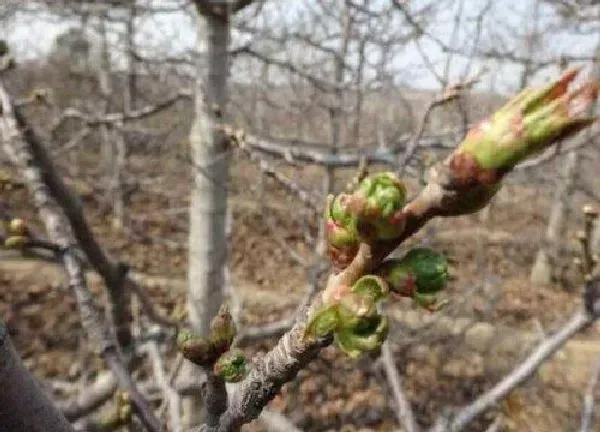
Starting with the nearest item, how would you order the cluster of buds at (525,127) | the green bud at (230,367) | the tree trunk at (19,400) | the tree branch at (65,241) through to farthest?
1. the cluster of buds at (525,127)
2. the tree trunk at (19,400)
3. the green bud at (230,367)
4. the tree branch at (65,241)

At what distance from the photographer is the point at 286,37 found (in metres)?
3.76

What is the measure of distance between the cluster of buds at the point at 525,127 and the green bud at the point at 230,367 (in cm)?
35

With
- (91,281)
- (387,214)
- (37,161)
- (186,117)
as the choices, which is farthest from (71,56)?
(387,214)

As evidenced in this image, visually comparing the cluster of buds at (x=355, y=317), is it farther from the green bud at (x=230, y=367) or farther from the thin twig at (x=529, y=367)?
the thin twig at (x=529, y=367)

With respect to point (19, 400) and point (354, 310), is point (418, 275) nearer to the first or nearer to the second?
point (354, 310)

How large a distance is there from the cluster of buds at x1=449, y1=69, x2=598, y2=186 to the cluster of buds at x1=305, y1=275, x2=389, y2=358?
14 centimetres

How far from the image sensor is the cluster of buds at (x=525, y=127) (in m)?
0.32

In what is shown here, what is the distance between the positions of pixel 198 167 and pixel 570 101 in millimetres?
2312

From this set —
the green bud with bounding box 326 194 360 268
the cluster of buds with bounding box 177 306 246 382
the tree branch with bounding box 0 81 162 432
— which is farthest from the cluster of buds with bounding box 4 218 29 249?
the green bud with bounding box 326 194 360 268

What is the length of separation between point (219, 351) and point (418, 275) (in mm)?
242

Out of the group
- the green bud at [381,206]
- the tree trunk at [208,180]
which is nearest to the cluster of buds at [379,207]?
the green bud at [381,206]

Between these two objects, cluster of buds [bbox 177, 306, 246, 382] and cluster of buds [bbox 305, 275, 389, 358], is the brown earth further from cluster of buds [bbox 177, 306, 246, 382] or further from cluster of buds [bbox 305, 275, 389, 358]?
cluster of buds [bbox 305, 275, 389, 358]

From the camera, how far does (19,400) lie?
455 millimetres

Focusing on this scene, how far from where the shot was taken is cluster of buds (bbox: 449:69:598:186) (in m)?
0.32
